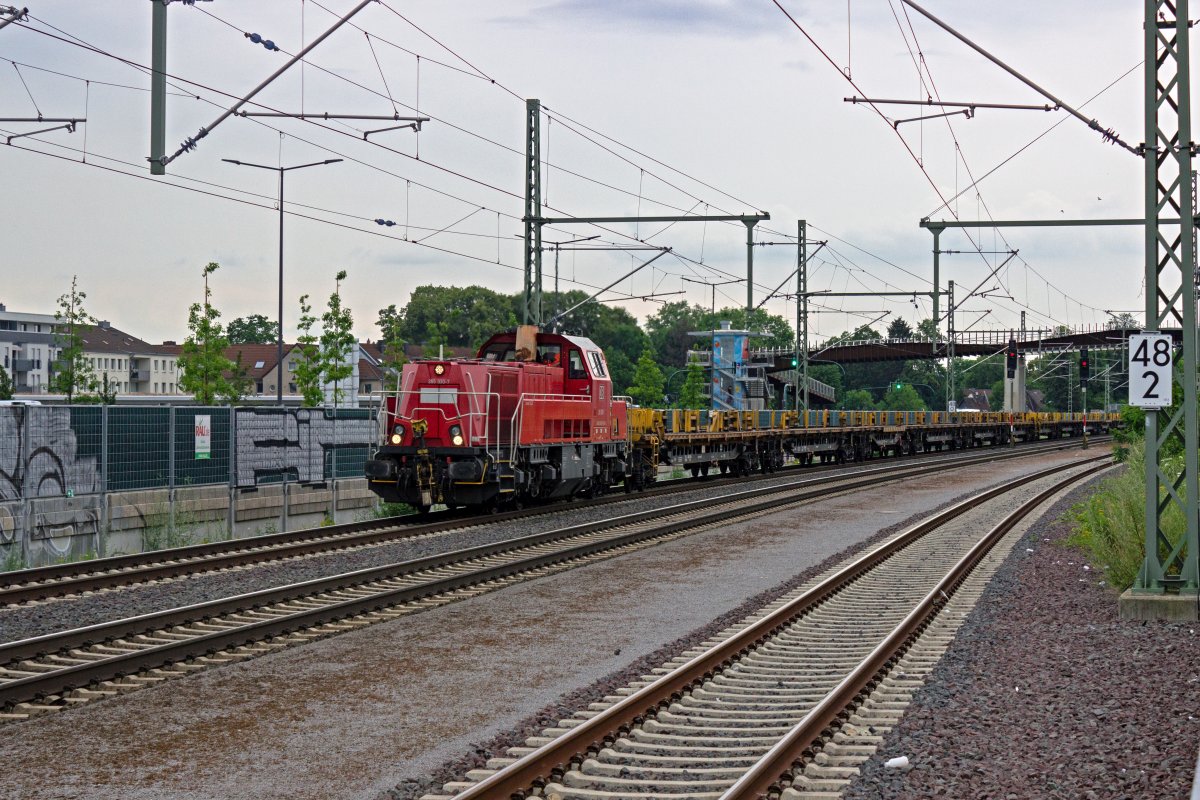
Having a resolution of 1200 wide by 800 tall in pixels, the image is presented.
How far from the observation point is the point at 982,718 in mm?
8531

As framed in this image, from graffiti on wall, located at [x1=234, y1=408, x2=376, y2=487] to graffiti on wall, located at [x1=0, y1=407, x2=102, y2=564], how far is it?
3.55m

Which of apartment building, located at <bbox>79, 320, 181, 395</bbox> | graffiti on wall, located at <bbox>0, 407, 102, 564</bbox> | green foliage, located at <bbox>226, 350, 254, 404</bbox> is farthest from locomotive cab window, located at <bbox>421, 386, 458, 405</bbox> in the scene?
apartment building, located at <bbox>79, 320, 181, 395</bbox>

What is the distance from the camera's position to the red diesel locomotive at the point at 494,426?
70.4 ft

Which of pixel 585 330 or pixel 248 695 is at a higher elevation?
pixel 585 330

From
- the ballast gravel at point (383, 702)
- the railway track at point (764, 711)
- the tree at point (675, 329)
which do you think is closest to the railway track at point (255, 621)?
the ballast gravel at point (383, 702)

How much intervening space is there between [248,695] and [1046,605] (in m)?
8.79

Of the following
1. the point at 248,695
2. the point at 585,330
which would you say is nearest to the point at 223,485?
the point at 248,695

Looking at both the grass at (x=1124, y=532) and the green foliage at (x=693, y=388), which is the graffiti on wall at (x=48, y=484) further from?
the green foliage at (x=693, y=388)

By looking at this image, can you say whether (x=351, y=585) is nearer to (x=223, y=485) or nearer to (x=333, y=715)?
(x=333, y=715)

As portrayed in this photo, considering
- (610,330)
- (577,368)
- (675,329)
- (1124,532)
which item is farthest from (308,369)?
(675,329)

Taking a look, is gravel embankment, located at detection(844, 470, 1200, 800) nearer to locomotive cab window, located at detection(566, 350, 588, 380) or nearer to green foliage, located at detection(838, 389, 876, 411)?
locomotive cab window, located at detection(566, 350, 588, 380)

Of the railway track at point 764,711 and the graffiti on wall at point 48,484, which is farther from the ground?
the graffiti on wall at point 48,484

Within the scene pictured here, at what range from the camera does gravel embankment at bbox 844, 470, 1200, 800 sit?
7.00 metres

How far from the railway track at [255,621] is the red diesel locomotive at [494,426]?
8.69ft
